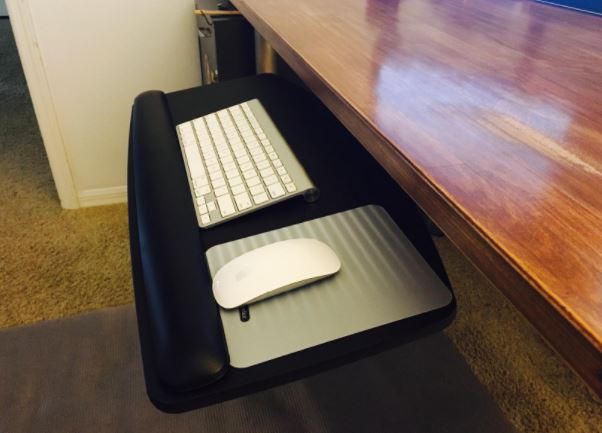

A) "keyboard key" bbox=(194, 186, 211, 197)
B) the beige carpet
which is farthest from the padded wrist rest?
the beige carpet

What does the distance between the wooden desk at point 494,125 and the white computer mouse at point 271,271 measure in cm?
13

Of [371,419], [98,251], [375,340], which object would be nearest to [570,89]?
[375,340]

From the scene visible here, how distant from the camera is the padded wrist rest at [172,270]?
0.39 metres

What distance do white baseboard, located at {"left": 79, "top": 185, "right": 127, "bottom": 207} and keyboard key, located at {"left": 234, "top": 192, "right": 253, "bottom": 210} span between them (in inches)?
44.6

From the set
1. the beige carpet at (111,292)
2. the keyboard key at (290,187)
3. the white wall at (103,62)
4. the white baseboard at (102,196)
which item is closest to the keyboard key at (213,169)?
the keyboard key at (290,187)

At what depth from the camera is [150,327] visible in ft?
1.39

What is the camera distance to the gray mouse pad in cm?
44

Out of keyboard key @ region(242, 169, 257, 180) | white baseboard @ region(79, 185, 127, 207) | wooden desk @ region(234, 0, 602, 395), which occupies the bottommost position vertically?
white baseboard @ region(79, 185, 127, 207)

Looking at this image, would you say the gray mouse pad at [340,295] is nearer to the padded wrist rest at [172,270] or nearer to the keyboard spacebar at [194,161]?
the padded wrist rest at [172,270]

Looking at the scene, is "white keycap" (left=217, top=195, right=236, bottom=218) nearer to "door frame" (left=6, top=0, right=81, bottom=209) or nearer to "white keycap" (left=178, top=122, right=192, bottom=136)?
"white keycap" (left=178, top=122, right=192, bottom=136)

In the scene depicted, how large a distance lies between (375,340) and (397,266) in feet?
0.36

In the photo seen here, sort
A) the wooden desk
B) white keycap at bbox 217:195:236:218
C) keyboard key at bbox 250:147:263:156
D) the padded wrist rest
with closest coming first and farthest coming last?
the wooden desk < the padded wrist rest < white keycap at bbox 217:195:236:218 < keyboard key at bbox 250:147:263:156

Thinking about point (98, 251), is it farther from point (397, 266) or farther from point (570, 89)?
point (570, 89)

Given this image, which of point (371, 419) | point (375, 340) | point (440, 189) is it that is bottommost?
point (371, 419)
